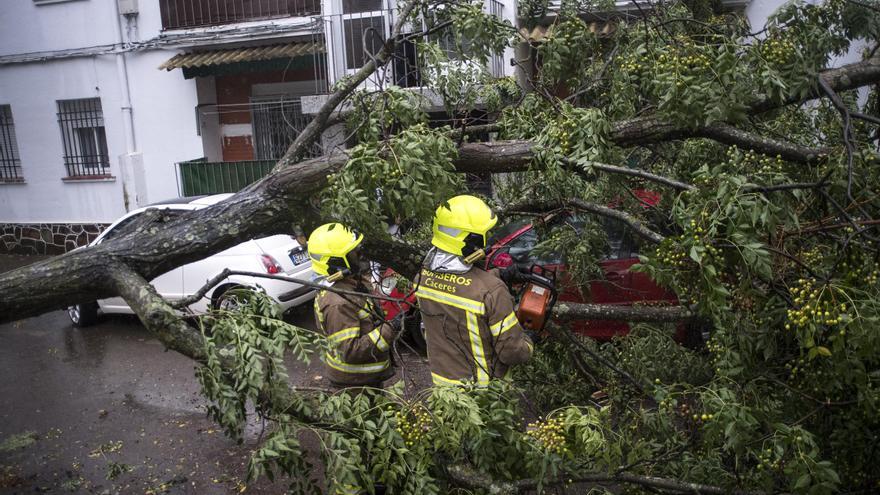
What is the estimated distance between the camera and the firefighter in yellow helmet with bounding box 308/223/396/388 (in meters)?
4.04

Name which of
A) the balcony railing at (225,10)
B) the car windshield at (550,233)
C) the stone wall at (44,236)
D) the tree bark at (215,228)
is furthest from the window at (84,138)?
the tree bark at (215,228)

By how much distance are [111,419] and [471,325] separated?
4519 millimetres

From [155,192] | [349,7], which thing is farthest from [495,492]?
[155,192]

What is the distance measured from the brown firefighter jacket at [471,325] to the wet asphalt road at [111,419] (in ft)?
1.09

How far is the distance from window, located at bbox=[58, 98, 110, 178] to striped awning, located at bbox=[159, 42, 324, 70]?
2031 millimetres

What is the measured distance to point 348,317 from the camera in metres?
4.16

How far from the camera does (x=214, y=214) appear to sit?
394 cm

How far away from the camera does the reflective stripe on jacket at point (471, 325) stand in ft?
11.7

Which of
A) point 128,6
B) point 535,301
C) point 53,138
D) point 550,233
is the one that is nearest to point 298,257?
point 550,233

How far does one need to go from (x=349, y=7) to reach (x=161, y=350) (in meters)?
5.67

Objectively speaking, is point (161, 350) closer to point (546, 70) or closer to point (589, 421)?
point (546, 70)

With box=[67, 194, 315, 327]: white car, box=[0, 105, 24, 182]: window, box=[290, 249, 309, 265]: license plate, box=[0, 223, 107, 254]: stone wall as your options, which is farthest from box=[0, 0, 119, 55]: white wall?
box=[290, 249, 309, 265]: license plate

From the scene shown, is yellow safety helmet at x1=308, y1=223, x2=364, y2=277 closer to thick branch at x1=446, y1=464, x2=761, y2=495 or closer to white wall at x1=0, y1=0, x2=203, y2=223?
thick branch at x1=446, y1=464, x2=761, y2=495

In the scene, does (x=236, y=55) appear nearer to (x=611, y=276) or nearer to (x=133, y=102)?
(x=133, y=102)
